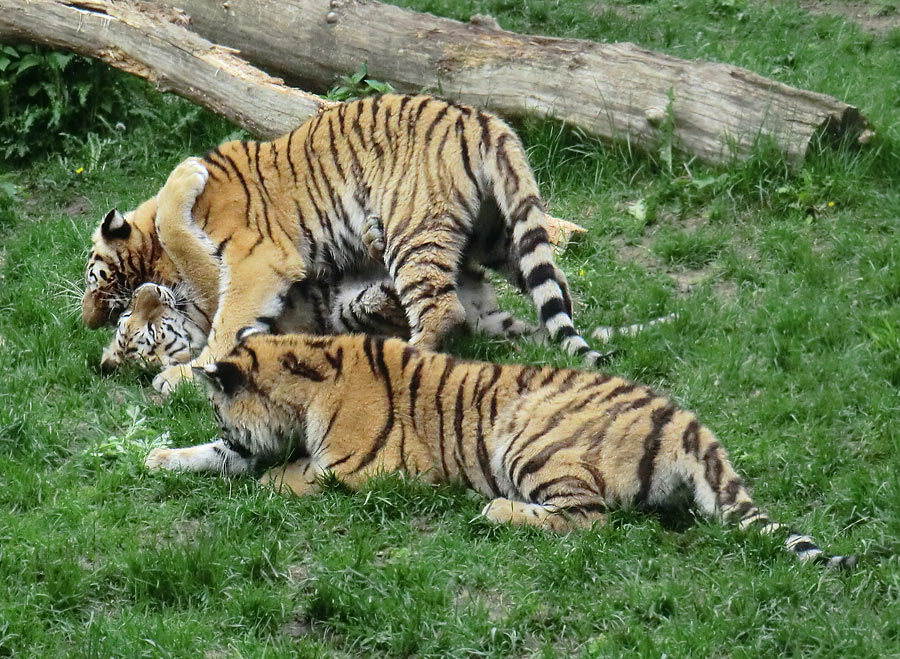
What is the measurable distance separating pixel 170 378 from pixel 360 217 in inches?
58.5

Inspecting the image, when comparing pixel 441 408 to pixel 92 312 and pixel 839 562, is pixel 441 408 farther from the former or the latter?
pixel 92 312

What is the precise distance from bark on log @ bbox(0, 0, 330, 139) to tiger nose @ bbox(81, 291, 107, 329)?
2.10 m

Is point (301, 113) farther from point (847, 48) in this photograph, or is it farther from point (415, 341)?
point (847, 48)

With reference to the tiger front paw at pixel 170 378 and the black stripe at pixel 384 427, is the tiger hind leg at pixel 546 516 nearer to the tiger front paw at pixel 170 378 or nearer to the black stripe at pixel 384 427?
the black stripe at pixel 384 427

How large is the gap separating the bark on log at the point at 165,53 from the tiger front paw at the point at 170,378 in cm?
258

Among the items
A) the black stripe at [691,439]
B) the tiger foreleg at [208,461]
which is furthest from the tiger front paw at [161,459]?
the black stripe at [691,439]

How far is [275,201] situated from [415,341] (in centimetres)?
141

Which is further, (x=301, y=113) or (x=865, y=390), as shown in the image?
(x=301, y=113)

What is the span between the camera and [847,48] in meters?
10.3

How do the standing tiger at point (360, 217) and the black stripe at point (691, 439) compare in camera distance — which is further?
→ the standing tiger at point (360, 217)

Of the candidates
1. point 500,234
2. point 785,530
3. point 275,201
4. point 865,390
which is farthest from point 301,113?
point 785,530

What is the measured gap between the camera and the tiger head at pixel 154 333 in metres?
6.91

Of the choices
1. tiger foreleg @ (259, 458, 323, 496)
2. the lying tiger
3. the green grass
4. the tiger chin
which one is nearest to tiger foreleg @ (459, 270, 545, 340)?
the lying tiger

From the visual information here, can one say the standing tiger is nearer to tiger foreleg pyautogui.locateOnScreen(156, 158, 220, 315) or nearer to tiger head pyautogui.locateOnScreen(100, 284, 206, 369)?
tiger foreleg pyautogui.locateOnScreen(156, 158, 220, 315)
